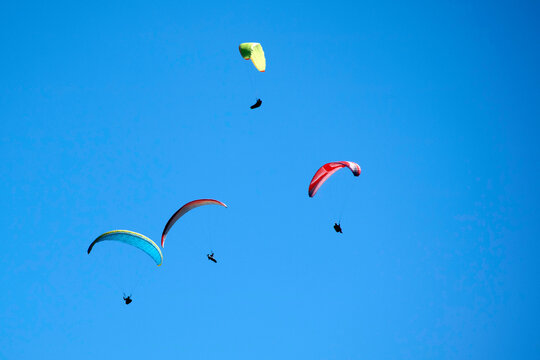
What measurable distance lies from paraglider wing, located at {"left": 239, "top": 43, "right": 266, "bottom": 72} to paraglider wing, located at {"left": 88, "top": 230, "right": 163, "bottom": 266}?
10.3 metres

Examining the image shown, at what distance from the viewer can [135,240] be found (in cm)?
2998

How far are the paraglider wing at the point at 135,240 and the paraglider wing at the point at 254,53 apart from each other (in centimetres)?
1029

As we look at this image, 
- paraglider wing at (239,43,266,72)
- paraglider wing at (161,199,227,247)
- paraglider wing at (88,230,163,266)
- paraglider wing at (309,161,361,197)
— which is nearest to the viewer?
paraglider wing at (88,230,163,266)

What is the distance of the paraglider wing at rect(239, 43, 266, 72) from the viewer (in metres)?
30.0

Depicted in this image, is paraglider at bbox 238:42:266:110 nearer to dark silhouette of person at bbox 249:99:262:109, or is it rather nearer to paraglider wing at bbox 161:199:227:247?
dark silhouette of person at bbox 249:99:262:109

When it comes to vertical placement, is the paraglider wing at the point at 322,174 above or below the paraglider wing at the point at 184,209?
above

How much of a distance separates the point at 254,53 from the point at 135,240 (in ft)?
36.2

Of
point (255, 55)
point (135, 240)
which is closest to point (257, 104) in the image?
point (255, 55)


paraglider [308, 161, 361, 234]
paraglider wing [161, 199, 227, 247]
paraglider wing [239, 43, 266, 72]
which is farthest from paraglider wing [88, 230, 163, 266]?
paraglider wing [239, 43, 266, 72]

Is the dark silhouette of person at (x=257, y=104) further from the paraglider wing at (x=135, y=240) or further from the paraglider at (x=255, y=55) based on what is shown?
the paraglider wing at (x=135, y=240)

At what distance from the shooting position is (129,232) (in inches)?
1152

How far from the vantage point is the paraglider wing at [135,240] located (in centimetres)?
2909

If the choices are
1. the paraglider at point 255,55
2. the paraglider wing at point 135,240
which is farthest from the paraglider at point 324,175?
the paraglider wing at point 135,240

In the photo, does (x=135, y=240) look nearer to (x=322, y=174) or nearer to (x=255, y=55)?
(x=322, y=174)
